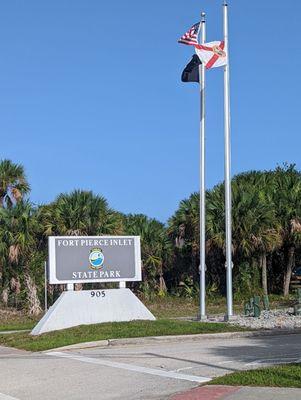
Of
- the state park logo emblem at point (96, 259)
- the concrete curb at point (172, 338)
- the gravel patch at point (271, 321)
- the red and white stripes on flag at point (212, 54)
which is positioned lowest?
the concrete curb at point (172, 338)

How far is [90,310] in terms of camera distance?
1858 cm

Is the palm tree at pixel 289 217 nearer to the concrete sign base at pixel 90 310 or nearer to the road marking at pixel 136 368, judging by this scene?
the concrete sign base at pixel 90 310

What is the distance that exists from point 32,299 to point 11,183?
6444mm

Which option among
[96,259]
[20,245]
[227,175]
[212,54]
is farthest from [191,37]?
[20,245]

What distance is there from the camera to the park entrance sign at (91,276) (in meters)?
18.1

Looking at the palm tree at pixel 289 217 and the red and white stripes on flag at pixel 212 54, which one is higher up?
the red and white stripes on flag at pixel 212 54

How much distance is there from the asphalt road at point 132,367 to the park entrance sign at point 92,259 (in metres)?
3.38

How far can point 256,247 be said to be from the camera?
30688mm

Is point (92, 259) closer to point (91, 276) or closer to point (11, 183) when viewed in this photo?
point (91, 276)

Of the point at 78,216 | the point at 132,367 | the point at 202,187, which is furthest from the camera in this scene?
the point at 78,216

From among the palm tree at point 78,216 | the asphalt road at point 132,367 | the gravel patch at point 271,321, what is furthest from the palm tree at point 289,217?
the asphalt road at point 132,367

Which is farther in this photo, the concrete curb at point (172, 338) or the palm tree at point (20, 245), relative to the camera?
the palm tree at point (20, 245)

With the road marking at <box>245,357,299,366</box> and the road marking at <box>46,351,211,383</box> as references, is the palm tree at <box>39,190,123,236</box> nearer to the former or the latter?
the road marking at <box>46,351,211,383</box>

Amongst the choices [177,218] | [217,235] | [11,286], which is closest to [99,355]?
[11,286]
